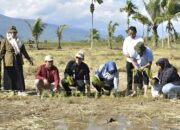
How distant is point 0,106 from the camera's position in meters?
9.12

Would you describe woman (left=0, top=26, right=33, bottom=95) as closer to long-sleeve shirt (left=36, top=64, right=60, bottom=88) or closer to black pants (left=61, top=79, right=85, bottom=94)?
long-sleeve shirt (left=36, top=64, right=60, bottom=88)

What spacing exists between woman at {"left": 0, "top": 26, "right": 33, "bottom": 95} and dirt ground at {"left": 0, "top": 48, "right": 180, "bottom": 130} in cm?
45

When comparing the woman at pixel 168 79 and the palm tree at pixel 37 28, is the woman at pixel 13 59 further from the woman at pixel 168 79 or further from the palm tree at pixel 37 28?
the palm tree at pixel 37 28

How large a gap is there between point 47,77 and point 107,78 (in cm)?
135

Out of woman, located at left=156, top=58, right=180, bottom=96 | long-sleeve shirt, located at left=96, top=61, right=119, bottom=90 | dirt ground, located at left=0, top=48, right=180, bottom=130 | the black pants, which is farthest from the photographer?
the black pants

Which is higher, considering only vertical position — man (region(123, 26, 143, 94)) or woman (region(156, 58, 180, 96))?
man (region(123, 26, 143, 94))

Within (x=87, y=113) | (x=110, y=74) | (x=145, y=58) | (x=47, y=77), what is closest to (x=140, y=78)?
(x=145, y=58)

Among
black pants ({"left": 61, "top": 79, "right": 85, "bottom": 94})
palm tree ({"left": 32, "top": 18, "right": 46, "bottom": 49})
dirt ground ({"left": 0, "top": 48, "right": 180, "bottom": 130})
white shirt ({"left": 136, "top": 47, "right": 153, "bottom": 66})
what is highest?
palm tree ({"left": 32, "top": 18, "right": 46, "bottom": 49})

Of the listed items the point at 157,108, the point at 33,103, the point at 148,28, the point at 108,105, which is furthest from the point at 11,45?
the point at 148,28

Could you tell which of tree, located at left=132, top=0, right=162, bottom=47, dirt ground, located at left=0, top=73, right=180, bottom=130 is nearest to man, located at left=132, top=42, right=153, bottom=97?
dirt ground, located at left=0, top=73, right=180, bottom=130

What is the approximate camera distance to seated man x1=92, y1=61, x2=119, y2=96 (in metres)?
10.5

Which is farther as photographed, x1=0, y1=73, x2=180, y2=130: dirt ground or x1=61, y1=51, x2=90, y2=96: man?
x1=61, y1=51, x2=90, y2=96: man

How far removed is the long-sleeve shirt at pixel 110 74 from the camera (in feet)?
34.4

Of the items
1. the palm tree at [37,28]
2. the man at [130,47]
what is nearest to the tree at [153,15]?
the palm tree at [37,28]
